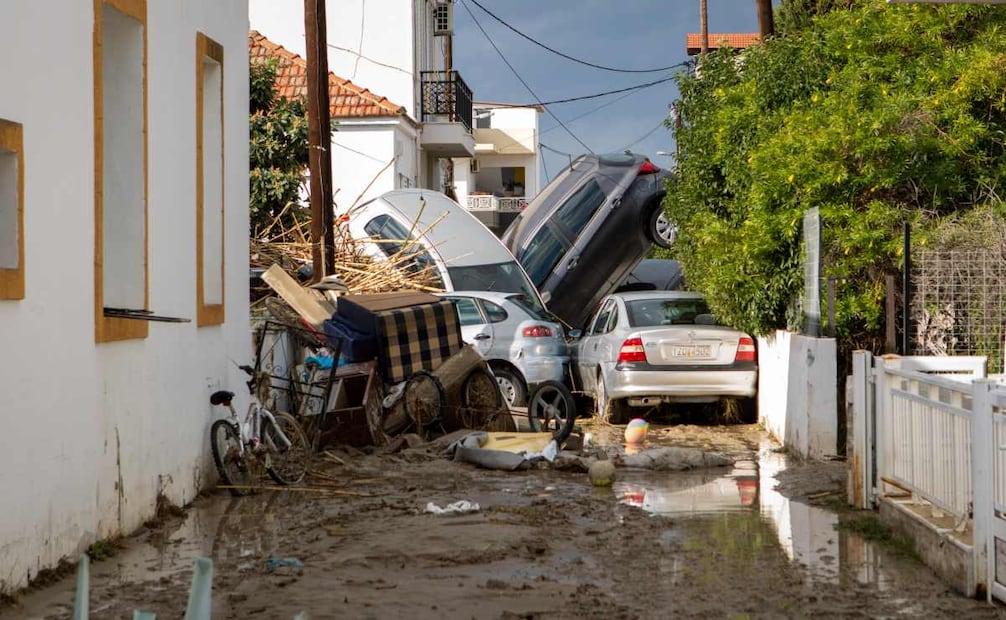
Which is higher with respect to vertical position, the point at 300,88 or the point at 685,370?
the point at 300,88

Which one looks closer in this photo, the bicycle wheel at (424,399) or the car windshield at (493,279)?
the bicycle wheel at (424,399)

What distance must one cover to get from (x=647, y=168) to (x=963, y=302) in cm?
1292

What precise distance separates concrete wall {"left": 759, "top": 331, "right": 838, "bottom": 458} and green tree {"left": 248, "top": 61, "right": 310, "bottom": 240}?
10.8 meters

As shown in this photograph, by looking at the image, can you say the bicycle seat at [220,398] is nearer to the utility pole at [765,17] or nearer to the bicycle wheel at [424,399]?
the bicycle wheel at [424,399]

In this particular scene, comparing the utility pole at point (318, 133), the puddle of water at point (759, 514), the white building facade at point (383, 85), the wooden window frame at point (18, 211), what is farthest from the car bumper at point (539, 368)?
the white building facade at point (383, 85)

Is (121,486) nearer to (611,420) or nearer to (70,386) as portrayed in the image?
(70,386)

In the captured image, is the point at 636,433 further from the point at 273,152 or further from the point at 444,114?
the point at 444,114

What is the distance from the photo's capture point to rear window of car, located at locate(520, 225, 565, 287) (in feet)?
78.4

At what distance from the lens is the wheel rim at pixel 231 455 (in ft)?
36.9

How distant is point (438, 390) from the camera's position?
14961 mm

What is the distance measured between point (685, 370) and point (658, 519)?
647 cm

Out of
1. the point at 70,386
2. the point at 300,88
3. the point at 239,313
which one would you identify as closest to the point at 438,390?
the point at 239,313

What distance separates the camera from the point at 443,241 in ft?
74.0

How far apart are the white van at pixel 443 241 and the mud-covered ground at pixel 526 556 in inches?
389
